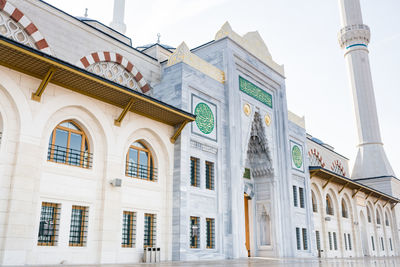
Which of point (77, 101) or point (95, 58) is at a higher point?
point (95, 58)

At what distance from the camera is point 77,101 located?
29.5 feet

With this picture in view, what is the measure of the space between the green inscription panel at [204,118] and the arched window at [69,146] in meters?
4.01

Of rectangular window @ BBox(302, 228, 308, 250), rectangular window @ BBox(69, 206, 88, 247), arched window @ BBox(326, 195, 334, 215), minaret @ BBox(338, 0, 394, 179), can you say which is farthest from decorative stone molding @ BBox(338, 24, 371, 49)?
rectangular window @ BBox(69, 206, 88, 247)

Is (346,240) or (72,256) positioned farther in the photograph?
(346,240)

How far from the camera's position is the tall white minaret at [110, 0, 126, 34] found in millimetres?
21734

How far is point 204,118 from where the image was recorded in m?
12.4

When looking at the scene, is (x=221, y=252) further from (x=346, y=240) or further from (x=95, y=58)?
(x=346, y=240)

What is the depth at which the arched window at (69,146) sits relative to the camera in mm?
8562

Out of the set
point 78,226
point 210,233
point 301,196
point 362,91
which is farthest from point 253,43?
point 362,91

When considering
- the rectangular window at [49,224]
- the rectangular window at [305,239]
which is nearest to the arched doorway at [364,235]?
the rectangular window at [305,239]

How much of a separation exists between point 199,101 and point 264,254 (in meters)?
6.88

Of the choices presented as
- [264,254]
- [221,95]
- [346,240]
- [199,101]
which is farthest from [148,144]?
[346,240]

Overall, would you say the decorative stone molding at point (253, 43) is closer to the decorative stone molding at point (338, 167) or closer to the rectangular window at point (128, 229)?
the rectangular window at point (128, 229)

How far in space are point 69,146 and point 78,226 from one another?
1.86 metres
